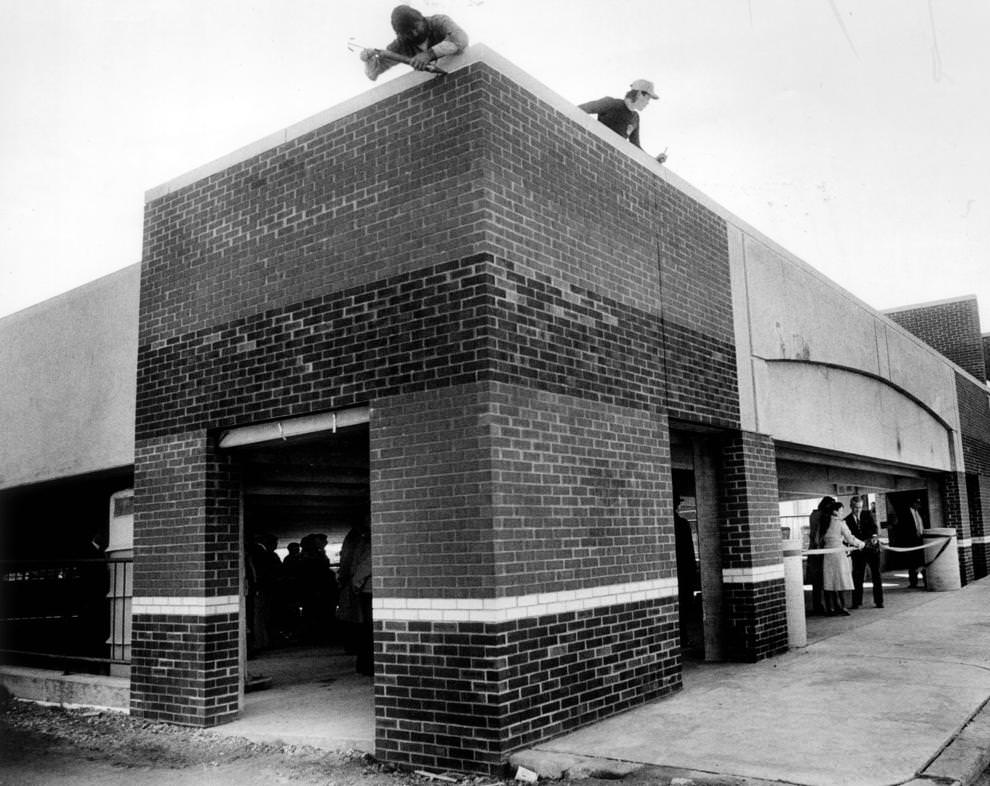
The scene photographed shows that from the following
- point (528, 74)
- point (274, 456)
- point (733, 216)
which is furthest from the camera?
point (733, 216)

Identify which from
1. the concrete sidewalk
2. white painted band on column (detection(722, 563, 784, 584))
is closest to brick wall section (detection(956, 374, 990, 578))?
the concrete sidewalk

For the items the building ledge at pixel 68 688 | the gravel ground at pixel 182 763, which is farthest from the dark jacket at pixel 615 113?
the building ledge at pixel 68 688

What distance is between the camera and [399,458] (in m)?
7.02

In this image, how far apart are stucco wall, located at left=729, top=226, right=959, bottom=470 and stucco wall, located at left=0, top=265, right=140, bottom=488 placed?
272 inches

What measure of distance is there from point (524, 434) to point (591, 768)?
2.35m

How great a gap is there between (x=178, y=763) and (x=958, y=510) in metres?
16.8

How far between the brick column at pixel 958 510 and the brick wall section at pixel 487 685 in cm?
1404

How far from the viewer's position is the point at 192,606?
825 cm

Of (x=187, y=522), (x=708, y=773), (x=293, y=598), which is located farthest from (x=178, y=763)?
(x=293, y=598)

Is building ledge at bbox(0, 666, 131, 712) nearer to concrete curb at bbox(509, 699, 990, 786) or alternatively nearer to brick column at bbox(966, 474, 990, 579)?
concrete curb at bbox(509, 699, 990, 786)

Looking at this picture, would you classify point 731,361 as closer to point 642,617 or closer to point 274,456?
point 642,617

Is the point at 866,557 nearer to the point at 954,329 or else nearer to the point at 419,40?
the point at 954,329

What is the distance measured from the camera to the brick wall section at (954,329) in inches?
973

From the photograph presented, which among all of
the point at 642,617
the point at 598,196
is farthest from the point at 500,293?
the point at 642,617
